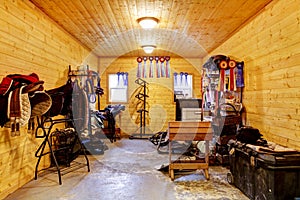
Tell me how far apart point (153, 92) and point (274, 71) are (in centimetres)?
498

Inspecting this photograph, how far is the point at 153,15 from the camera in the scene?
13.7 feet

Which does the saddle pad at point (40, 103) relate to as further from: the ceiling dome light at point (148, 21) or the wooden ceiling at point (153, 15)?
the ceiling dome light at point (148, 21)

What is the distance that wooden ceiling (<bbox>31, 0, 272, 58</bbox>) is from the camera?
145 inches

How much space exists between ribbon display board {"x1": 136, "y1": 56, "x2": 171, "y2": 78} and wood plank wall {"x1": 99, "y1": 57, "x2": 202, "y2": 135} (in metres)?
0.13

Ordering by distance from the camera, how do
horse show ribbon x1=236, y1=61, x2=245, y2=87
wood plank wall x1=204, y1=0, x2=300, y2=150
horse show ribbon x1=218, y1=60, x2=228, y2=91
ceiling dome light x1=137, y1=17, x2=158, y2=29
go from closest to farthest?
wood plank wall x1=204, y1=0, x2=300, y2=150 → ceiling dome light x1=137, y1=17, x2=158, y2=29 → horse show ribbon x1=236, y1=61, x2=245, y2=87 → horse show ribbon x1=218, y1=60, x2=228, y2=91

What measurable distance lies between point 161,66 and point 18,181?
5.73 meters

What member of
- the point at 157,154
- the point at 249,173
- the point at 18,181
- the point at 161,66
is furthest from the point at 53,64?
the point at 161,66

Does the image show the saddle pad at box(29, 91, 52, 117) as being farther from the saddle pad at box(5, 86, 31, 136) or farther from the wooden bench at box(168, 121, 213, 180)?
the wooden bench at box(168, 121, 213, 180)

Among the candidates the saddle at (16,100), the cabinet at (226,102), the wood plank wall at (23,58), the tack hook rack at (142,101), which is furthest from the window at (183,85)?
the saddle at (16,100)

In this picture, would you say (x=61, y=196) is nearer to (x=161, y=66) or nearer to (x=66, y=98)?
(x=66, y=98)

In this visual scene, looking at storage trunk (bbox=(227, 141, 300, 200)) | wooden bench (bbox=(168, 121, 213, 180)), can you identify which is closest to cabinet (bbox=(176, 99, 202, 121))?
wooden bench (bbox=(168, 121, 213, 180))

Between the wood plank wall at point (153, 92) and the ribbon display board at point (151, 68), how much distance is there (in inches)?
5.2

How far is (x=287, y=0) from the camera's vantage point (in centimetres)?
318

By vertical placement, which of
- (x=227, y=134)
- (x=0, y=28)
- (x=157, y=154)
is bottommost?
(x=157, y=154)
